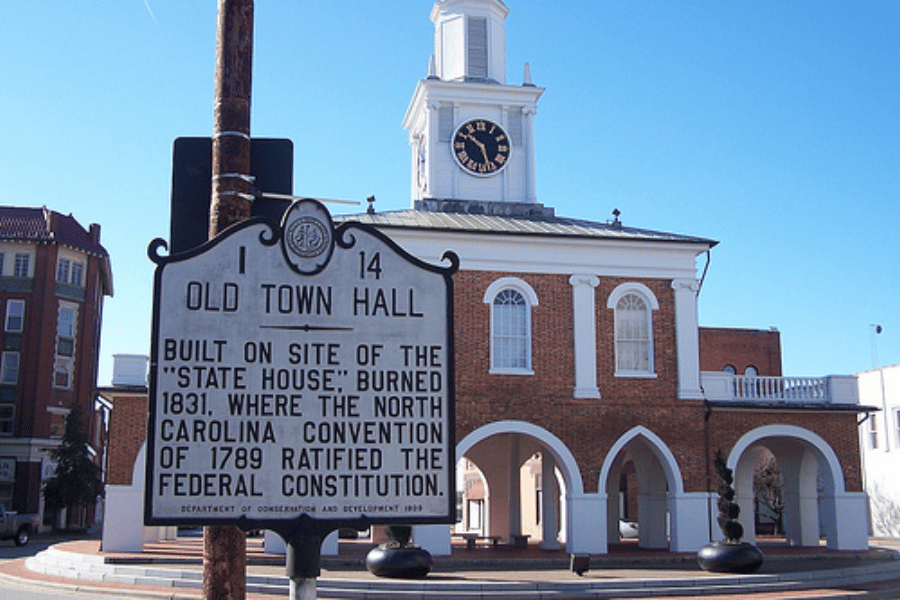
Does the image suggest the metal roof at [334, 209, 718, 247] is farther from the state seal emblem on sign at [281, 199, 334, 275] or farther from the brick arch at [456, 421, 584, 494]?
the state seal emblem on sign at [281, 199, 334, 275]

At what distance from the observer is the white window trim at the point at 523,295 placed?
2692 cm

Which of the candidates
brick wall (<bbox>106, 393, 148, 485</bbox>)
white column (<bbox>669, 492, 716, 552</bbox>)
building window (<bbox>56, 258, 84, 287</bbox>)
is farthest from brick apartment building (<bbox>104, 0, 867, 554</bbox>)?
building window (<bbox>56, 258, 84, 287</bbox>)

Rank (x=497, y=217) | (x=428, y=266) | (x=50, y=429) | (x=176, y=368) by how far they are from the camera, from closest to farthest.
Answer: (x=176, y=368) < (x=428, y=266) < (x=497, y=217) < (x=50, y=429)

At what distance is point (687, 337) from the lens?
28.4m

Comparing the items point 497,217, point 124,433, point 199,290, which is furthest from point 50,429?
point 199,290

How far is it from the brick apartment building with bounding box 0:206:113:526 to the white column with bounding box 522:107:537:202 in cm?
3190

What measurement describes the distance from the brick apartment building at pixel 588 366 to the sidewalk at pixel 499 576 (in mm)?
1554

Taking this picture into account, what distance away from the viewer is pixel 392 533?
2192cm

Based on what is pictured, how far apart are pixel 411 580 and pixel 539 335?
910cm

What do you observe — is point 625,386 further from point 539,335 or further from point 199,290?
point 199,290

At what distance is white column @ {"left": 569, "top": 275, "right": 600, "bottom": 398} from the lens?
2741cm

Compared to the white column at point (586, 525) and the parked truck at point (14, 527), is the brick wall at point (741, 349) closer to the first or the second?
the white column at point (586, 525)

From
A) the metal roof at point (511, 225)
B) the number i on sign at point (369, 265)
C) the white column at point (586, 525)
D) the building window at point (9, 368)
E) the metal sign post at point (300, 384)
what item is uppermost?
the metal roof at point (511, 225)

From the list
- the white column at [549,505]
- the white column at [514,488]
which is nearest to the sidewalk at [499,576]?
the white column at [549,505]
